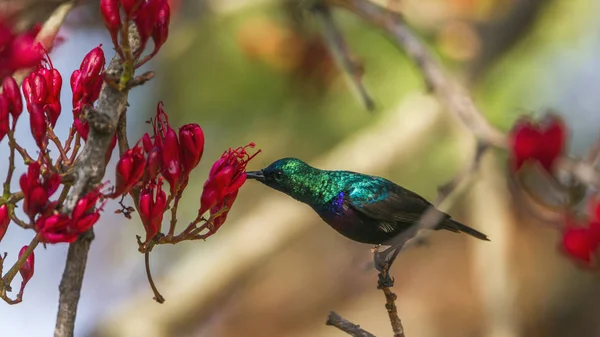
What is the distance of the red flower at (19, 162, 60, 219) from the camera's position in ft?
3.84

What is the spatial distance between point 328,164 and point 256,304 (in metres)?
2.46

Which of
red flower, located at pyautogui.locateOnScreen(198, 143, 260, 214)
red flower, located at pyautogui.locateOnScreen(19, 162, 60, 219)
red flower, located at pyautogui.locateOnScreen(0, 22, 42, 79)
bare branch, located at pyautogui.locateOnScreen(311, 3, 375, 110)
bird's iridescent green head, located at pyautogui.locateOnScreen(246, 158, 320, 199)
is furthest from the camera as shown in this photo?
bare branch, located at pyautogui.locateOnScreen(311, 3, 375, 110)

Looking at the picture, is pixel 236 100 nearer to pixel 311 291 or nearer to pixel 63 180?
pixel 311 291

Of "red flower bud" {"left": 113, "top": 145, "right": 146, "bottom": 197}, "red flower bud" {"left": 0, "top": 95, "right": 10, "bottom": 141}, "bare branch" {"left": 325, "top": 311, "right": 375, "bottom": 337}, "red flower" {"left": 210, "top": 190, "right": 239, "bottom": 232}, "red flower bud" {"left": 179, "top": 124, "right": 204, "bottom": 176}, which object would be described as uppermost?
"red flower bud" {"left": 0, "top": 95, "right": 10, "bottom": 141}

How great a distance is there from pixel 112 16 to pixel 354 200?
99 cm

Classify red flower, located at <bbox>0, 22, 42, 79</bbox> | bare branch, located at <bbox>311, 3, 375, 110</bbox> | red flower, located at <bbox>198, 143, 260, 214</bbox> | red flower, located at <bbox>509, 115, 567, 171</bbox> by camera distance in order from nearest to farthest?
red flower, located at <bbox>0, 22, 42, 79</bbox> < red flower, located at <bbox>198, 143, 260, 214</bbox> < red flower, located at <bbox>509, 115, 567, 171</bbox> < bare branch, located at <bbox>311, 3, 375, 110</bbox>

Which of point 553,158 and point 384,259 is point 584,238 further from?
point 384,259

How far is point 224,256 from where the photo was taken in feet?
11.4

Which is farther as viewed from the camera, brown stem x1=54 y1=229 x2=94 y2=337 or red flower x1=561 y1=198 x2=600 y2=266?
red flower x1=561 y1=198 x2=600 y2=266

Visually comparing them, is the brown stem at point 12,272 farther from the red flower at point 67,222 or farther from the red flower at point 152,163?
the red flower at point 152,163

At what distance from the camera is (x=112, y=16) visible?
1184mm

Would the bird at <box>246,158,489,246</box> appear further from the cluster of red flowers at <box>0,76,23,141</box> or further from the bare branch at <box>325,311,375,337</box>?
the cluster of red flowers at <box>0,76,23,141</box>

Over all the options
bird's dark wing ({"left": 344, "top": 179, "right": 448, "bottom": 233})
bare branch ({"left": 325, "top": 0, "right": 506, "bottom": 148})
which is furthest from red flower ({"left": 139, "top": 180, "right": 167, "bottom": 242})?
bare branch ({"left": 325, "top": 0, "right": 506, "bottom": 148})

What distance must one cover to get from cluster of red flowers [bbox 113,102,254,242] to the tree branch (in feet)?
0.20
